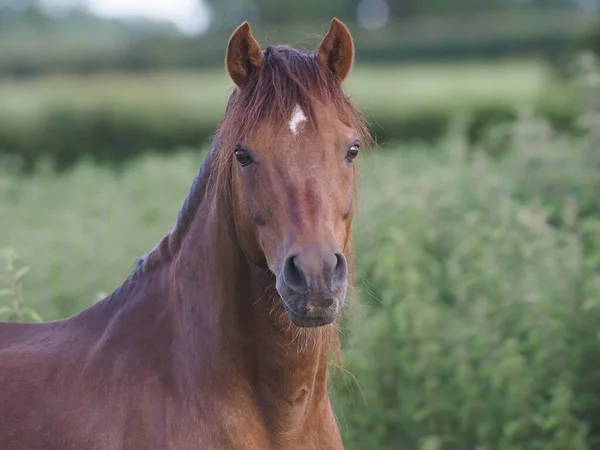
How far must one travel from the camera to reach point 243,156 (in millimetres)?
2428

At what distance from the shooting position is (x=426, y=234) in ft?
19.4

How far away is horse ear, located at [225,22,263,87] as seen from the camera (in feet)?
8.09

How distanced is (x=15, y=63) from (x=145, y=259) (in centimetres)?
1817

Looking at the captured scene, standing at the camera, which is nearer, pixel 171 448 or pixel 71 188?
pixel 171 448

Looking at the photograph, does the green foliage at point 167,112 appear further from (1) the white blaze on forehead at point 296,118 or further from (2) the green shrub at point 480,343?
(1) the white blaze on forehead at point 296,118

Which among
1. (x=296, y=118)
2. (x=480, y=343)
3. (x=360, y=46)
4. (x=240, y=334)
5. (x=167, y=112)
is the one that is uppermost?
(x=360, y=46)

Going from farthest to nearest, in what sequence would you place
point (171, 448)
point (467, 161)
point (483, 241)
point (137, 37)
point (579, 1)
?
point (579, 1)
point (137, 37)
point (467, 161)
point (483, 241)
point (171, 448)

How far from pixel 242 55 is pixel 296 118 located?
27cm

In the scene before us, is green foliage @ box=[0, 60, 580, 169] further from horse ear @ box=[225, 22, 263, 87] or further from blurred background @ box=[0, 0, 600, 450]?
horse ear @ box=[225, 22, 263, 87]

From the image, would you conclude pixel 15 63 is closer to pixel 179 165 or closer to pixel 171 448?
pixel 179 165

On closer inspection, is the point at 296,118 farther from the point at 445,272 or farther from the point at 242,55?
the point at 445,272

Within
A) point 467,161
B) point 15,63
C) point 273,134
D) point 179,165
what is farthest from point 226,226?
point 15,63

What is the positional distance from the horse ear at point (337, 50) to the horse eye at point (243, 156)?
1.24 ft

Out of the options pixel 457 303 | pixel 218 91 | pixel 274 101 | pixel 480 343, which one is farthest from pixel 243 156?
pixel 218 91
